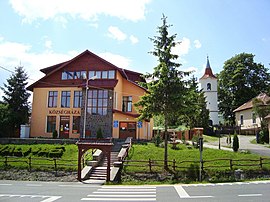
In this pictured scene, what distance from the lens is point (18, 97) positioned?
37500 mm

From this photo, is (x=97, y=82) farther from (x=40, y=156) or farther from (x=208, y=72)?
(x=208, y=72)

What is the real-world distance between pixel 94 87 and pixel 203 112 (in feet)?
76.0

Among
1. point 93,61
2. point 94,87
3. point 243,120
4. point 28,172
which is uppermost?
point 93,61

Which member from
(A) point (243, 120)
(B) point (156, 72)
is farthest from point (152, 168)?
(A) point (243, 120)

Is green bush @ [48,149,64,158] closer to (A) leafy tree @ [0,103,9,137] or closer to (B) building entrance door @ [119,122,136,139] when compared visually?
(B) building entrance door @ [119,122,136,139]

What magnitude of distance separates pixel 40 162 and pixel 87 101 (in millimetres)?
11696

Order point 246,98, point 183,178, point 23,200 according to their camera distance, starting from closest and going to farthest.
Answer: point 23,200, point 183,178, point 246,98

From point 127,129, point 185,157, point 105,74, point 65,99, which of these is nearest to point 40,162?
point 185,157

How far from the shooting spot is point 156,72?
69.7 ft

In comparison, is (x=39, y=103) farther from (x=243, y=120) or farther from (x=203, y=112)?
(x=243, y=120)

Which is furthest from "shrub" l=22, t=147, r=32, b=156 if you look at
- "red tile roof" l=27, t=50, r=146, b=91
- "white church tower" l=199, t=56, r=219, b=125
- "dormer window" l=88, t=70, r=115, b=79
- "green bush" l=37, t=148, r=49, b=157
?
"white church tower" l=199, t=56, r=219, b=125

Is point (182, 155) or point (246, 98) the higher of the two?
point (246, 98)

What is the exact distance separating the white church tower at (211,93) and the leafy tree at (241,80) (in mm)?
3484

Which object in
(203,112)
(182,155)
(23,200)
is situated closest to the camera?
(23,200)
